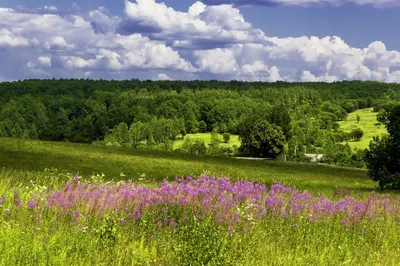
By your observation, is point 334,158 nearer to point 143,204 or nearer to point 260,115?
point 260,115

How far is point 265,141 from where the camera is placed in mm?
116125

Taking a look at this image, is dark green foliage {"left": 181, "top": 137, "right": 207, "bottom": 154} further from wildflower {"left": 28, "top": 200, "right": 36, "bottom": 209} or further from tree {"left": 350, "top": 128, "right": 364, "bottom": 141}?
wildflower {"left": 28, "top": 200, "right": 36, "bottom": 209}

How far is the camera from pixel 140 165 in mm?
40406

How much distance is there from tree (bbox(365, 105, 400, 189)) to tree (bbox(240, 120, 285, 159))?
3380 inches

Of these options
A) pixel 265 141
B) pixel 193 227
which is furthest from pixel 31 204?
pixel 265 141

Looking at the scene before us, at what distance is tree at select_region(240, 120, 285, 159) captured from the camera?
116 metres

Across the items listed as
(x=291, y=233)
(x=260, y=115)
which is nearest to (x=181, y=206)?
(x=291, y=233)

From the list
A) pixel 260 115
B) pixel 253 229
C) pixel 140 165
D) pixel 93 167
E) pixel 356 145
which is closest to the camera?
pixel 253 229

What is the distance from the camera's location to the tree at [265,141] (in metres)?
116

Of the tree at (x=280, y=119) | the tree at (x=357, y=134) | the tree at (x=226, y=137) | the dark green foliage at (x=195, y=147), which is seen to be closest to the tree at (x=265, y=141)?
the tree at (x=280, y=119)

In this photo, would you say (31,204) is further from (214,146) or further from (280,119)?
(214,146)

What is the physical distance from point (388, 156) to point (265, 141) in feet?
288

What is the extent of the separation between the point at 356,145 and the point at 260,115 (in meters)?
61.2

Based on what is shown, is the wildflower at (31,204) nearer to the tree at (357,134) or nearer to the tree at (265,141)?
the tree at (265,141)
